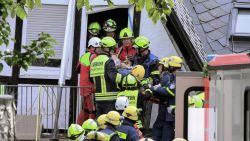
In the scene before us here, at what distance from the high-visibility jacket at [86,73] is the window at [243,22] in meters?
3.73

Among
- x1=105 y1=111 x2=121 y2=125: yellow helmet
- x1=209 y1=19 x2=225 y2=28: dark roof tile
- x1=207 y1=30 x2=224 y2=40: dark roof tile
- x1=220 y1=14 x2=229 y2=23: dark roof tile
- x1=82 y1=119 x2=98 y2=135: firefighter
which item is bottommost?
x1=82 y1=119 x2=98 y2=135: firefighter

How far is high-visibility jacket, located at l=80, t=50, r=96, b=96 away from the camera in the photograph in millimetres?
13152

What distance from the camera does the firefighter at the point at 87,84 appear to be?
13.0m

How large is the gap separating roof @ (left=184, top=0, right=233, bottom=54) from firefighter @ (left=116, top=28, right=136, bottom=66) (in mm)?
2578

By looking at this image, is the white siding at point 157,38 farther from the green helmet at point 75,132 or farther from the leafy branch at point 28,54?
the leafy branch at point 28,54

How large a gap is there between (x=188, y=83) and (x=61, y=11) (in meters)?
8.68

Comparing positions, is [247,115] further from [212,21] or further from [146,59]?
[212,21]

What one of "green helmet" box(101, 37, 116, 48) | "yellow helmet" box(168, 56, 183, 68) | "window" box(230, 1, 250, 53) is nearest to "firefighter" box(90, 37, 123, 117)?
"green helmet" box(101, 37, 116, 48)

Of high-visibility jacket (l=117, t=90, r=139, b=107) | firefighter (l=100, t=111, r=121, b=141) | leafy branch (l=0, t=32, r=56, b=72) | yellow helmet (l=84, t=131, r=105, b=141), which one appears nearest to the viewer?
leafy branch (l=0, t=32, r=56, b=72)

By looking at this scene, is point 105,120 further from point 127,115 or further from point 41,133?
point 41,133

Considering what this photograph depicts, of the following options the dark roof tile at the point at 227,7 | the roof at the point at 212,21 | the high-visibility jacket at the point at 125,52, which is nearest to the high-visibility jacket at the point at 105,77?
the high-visibility jacket at the point at 125,52

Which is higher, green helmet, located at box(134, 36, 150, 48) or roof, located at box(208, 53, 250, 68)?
green helmet, located at box(134, 36, 150, 48)

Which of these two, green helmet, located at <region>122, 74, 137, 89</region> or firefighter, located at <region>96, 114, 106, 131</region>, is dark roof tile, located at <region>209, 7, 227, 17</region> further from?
firefighter, located at <region>96, 114, 106, 131</region>

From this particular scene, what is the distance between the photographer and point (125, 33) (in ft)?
42.8
